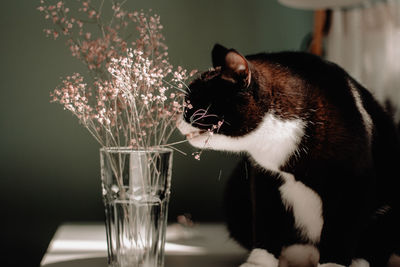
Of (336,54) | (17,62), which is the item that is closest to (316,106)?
(336,54)

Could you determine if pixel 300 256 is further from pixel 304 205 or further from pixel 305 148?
pixel 305 148

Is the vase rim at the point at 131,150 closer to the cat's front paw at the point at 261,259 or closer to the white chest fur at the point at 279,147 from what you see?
the white chest fur at the point at 279,147

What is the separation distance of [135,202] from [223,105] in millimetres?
268

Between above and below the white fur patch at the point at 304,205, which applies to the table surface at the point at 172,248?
below

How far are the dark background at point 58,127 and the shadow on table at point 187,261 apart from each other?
0.39m

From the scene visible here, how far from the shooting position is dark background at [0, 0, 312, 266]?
4.42ft

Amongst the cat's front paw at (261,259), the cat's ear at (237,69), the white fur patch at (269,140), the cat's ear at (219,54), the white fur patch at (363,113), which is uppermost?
the cat's ear at (219,54)

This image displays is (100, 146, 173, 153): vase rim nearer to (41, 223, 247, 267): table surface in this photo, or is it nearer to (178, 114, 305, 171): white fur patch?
(178, 114, 305, 171): white fur patch

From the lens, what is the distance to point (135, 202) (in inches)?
33.9

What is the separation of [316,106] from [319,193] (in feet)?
0.56

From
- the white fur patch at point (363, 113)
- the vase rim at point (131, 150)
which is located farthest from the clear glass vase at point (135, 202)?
the white fur patch at point (363, 113)

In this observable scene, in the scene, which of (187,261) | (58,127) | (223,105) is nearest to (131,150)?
(223,105)

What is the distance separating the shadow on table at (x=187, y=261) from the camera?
98cm

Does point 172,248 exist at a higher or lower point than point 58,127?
lower
